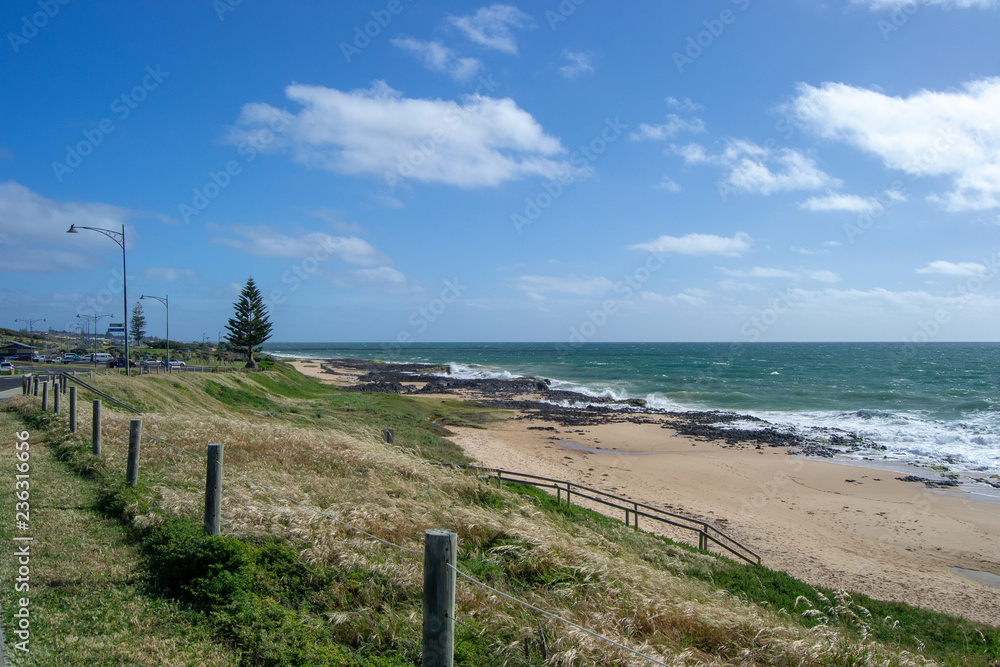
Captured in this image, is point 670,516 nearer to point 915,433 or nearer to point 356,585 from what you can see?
point 356,585

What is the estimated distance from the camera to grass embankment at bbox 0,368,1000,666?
5.16 metres

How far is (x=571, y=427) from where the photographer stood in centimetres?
3925

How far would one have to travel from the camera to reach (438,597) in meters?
3.76

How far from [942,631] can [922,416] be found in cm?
4081

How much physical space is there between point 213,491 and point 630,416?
40197 mm

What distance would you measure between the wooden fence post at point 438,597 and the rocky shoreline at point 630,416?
3184 cm

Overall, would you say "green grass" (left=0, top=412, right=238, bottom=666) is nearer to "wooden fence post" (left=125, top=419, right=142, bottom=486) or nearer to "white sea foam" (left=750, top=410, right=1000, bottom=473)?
"wooden fence post" (left=125, top=419, right=142, bottom=486)

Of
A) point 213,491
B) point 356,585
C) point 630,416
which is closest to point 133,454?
point 213,491

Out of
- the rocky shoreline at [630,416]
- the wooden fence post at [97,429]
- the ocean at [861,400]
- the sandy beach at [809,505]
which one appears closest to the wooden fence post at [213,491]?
the wooden fence post at [97,429]

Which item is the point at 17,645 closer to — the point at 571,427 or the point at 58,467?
the point at 58,467

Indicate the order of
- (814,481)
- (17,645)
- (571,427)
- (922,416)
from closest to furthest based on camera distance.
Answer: (17,645), (814,481), (571,427), (922,416)

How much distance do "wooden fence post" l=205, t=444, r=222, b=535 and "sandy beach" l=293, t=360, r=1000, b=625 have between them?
1329 cm

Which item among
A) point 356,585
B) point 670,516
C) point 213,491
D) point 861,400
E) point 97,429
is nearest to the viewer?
point 356,585

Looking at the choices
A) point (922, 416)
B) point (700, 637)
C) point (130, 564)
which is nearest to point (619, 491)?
point (700, 637)
